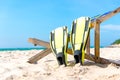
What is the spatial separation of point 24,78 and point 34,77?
191 mm

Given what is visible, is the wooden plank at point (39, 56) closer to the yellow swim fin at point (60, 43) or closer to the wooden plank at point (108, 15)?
the yellow swim fin at point (60, 43)

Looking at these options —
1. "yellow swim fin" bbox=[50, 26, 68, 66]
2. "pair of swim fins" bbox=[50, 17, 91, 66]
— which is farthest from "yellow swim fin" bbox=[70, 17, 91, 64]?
"yellow swim fin" bbox=[50, 26, 68, 66]

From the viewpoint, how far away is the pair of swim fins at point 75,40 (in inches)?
277

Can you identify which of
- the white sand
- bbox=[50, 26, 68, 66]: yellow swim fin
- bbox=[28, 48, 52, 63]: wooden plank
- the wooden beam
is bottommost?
the white sand

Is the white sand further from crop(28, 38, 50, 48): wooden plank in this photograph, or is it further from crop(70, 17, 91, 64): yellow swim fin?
Answer: crop(28, 38, 50, 48): wooden plank

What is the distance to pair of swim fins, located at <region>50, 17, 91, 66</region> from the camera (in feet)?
23.1

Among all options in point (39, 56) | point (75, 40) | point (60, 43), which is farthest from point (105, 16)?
point (39, 56)

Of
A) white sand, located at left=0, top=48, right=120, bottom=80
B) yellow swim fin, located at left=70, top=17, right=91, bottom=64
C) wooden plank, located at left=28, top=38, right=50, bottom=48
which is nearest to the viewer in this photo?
white sand, located at left=0, top=48, right=120, bottom=80

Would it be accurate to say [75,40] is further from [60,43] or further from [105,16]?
[105,16]

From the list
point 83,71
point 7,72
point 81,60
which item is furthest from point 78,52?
point 7,72

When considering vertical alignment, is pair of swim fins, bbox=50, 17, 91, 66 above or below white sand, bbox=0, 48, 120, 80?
above

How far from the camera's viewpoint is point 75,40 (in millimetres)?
7219

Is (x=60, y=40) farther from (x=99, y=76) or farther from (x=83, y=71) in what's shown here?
(x=99, y=76)

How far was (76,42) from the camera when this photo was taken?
23.5ft
